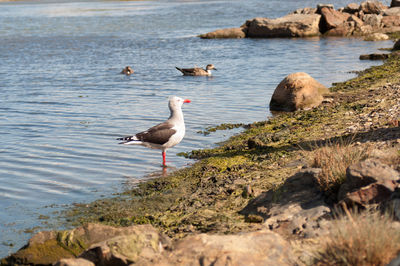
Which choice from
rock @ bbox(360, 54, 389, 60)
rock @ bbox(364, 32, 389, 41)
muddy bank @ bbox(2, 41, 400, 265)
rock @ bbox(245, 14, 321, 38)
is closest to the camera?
muddy bank @ bbox(2, 41, 400, 265)

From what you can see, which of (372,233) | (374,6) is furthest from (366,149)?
(374,6)

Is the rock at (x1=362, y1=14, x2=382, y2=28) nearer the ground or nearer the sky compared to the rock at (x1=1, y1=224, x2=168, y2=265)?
nearer the sky

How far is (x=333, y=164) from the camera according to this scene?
749cm

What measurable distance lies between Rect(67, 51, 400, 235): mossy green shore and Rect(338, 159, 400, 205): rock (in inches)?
57.4

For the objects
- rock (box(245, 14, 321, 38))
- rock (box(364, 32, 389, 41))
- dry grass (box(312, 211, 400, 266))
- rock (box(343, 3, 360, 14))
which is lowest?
dry grass (box(312, 211, 400, 266))

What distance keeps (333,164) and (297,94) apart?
960 centimetres

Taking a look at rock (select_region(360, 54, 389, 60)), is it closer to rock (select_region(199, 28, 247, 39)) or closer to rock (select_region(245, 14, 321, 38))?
rock (select_region(245, 14, 321, 38))

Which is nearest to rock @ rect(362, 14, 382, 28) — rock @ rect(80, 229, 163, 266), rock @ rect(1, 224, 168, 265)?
rock @ rect(1, 224, 168, 265)

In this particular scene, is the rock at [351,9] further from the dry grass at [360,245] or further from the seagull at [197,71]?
the dry grass at [360,245]

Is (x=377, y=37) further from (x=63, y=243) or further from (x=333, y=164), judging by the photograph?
(x=63, y=243)

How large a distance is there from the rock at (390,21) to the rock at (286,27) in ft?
17.5

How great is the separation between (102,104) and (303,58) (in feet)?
48.5

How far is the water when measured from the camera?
35.5 ft

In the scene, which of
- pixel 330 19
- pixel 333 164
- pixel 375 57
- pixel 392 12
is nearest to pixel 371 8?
pixel 392 12
